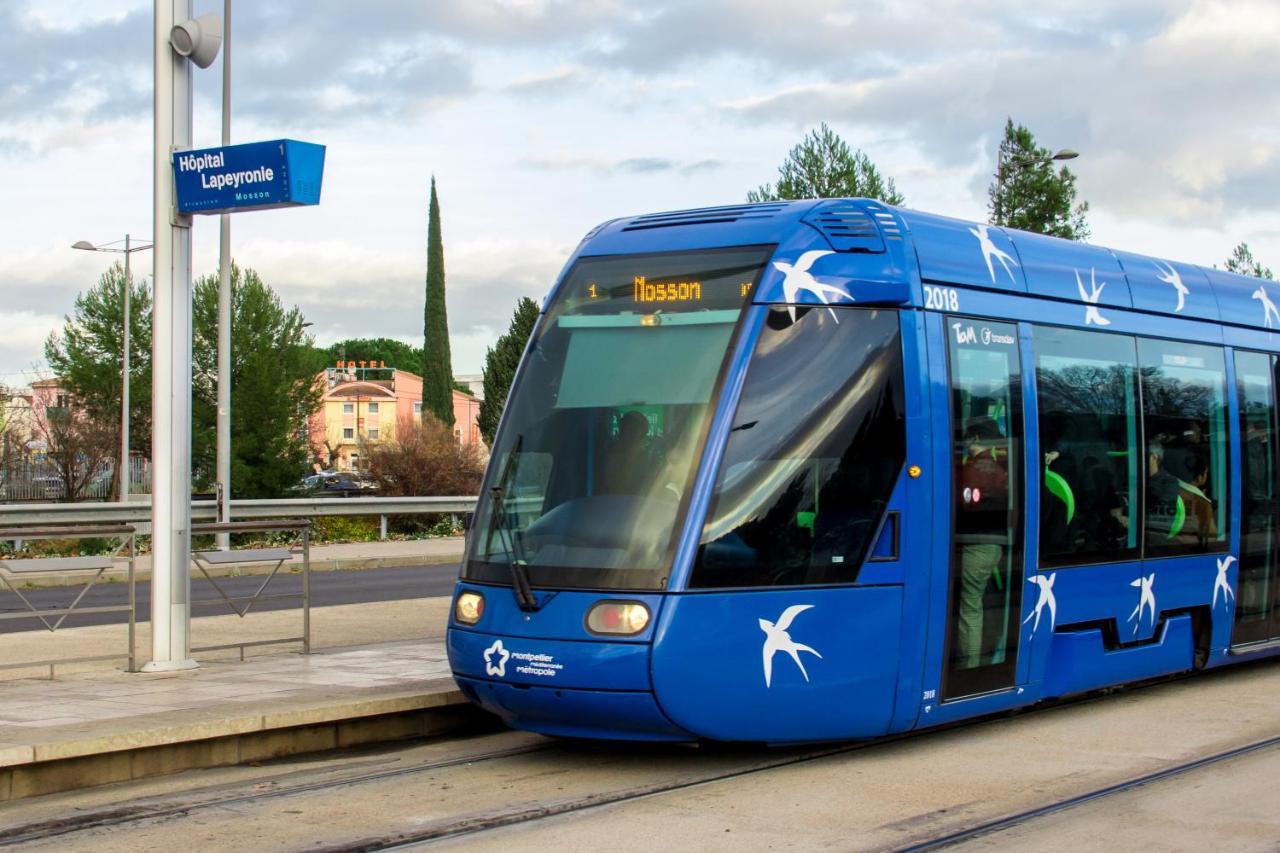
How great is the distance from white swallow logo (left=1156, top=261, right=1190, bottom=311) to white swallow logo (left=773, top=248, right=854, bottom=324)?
401 cm

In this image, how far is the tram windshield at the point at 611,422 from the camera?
27.0ft

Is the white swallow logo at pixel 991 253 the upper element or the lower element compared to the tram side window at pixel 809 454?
upper

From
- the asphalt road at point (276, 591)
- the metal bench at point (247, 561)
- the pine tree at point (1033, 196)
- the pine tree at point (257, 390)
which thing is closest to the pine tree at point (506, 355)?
the pine tree at point (257, 390)

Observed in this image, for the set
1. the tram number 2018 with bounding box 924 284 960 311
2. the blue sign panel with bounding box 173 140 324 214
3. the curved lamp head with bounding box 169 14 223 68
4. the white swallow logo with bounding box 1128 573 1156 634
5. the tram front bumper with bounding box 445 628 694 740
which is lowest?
the tram front bumper with bounding box 445 628 694 740

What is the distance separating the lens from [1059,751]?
919cm

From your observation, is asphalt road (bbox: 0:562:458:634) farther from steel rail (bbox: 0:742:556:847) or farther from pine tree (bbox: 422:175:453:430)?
pine tree (bbox: 422:175:453:430)

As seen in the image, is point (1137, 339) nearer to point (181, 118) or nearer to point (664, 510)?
point (664, 510)

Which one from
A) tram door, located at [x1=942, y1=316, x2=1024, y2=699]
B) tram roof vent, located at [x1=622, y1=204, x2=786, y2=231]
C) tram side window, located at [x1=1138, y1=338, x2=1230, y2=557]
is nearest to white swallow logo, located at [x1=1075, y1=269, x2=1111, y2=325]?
tram side window, located at [x1=1138, y1=338, x2=1230, y2=557]

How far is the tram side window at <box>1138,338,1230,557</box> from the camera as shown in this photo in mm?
11102

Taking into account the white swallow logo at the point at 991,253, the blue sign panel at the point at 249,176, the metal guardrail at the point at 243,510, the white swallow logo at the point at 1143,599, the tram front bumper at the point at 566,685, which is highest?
the blue sign panel at the point at 249,176

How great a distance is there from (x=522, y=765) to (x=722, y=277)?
9.66 feet

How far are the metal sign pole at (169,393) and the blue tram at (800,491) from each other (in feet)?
11.3

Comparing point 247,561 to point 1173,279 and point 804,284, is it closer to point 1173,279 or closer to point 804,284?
point 804,284

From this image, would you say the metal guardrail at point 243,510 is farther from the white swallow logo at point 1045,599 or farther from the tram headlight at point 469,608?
the white swallow logo at point 1045,599
